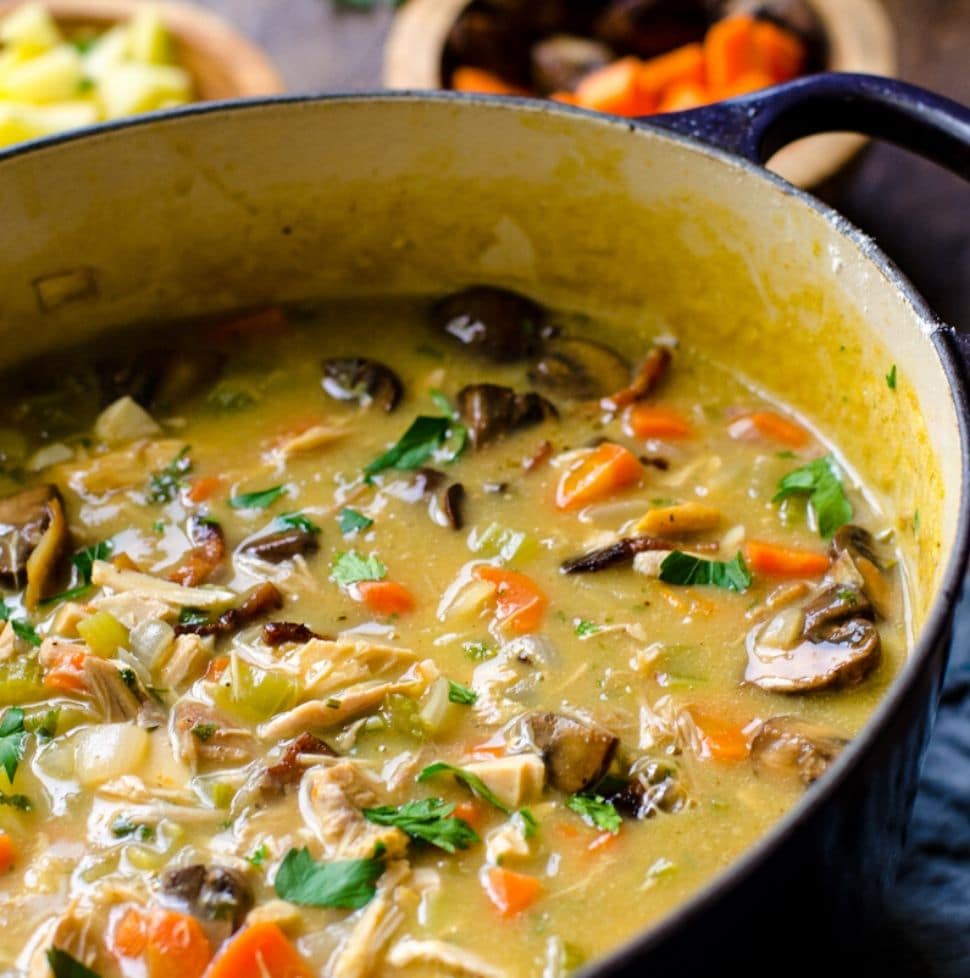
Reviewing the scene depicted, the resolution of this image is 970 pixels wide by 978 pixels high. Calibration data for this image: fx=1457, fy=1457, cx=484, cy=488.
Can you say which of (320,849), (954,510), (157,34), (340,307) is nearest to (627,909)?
(320,849)

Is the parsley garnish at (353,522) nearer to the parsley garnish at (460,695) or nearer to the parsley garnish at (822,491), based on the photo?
the parsley garnish at (460,695)

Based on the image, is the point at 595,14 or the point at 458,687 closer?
the point at 458,687

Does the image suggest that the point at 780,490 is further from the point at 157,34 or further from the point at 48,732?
the point at 157,34

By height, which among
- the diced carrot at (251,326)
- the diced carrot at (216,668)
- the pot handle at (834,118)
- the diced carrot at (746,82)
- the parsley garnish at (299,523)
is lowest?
the diced carrot at (216,668)

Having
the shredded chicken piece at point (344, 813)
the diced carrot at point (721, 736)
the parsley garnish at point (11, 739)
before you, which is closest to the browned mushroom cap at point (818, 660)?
the diced carrot at point (721, 736)

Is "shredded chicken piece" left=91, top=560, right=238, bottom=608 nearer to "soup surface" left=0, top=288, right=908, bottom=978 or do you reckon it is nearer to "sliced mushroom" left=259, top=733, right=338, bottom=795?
"soup surface" left=0, top=288, right=908, bottom=978

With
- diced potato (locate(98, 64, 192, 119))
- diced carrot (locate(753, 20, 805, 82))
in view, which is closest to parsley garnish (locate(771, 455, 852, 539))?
diced carrot (locate(753, 20, 805, 82))
